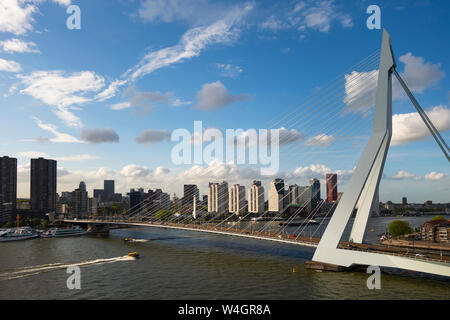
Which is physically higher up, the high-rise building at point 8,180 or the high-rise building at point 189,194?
the high-rise building at point 8,180

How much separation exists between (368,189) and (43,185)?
67.7 m

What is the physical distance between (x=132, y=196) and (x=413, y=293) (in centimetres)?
8729

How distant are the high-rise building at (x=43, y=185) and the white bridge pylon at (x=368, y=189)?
64.5 m

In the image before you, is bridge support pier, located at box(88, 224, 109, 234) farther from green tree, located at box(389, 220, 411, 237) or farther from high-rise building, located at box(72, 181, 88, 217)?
high-rise building, located at box(72, 181, 88, 217)

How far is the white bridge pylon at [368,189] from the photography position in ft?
48.3

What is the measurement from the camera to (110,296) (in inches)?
502

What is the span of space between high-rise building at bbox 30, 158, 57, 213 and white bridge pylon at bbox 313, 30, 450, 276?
212 feet

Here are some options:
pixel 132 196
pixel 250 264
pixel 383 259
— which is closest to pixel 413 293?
pixel 383 259

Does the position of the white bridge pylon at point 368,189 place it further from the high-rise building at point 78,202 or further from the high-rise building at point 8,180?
the high-rise building at point 78,202

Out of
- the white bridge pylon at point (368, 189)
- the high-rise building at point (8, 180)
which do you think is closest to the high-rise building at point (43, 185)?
the high-rise building at point (8, 180)

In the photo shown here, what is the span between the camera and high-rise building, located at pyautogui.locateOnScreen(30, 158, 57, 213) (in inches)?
2586

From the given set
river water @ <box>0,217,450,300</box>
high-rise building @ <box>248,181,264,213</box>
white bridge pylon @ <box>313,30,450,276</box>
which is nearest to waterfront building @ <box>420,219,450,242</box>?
river water @ <box>0,217,450,300</box>

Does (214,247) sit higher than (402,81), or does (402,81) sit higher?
(402,81)
